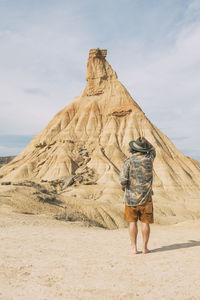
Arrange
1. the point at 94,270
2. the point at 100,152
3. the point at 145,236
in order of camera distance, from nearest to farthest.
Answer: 1. the point at 94,270
2. the point at 145,236
3. the point at 100,152

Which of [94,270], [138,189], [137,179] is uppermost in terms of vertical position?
[137,179]

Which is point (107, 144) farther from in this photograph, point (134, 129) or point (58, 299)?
point (58, 299)

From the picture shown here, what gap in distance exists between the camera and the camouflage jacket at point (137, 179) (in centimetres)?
471

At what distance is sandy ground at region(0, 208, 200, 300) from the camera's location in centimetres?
296

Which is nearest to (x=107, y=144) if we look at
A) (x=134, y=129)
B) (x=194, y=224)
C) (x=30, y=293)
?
(x=134, y=129)

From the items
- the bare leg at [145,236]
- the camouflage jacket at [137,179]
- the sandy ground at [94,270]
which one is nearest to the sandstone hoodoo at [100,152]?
the sandy ground at [94,270]

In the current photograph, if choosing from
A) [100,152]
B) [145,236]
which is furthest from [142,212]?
[100,152]

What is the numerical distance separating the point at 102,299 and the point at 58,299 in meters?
0.46

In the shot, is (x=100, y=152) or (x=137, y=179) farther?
(x=100, y=152)

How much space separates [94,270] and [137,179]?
1.72 metres

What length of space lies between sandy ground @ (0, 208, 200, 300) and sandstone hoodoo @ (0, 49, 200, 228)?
2208 centimetres

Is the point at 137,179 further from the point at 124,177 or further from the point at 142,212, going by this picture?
the point at 142,212

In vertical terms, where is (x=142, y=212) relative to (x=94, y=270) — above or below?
above

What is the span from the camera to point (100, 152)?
40125 millimetres
